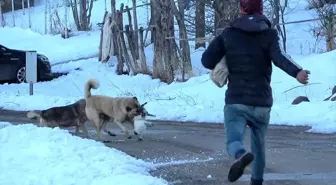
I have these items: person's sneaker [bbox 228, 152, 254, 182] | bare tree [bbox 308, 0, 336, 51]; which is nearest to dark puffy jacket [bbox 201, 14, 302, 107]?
person's sneaker [bbox 228, 152, 254, 182]

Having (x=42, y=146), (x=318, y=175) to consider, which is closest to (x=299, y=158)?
(x=318, y=175)

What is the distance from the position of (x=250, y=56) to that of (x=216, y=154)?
13.5ft

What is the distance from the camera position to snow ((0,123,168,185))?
7598 millimetres

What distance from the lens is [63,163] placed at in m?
8.41

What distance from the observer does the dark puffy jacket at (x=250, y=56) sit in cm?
620

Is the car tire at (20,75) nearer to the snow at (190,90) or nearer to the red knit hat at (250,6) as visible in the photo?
the snow at (190,90)

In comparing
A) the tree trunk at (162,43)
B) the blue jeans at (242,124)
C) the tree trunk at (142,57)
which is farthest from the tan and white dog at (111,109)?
the tree trunk at (142,57)

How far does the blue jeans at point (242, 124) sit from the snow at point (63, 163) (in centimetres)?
131

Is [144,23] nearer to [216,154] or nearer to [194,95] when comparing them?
[194,95]

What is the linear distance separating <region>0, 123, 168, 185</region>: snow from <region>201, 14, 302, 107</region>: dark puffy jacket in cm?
160

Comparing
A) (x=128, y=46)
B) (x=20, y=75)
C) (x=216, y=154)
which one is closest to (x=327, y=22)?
(x=128, y=46)

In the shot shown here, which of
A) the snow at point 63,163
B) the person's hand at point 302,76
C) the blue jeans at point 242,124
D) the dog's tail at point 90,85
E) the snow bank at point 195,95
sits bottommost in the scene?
the snow bank at point 195,95

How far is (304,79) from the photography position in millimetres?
5879

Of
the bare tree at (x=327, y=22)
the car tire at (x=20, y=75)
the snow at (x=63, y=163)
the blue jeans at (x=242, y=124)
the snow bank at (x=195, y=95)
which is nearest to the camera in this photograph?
the blue jeans at (x=242, y=124)
